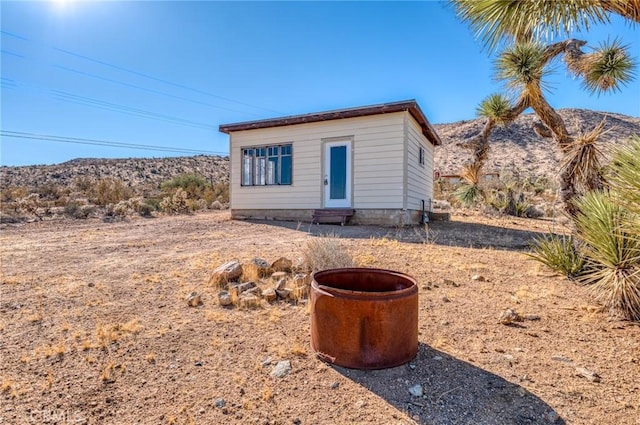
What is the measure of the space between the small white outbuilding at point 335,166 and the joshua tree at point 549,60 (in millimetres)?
2824

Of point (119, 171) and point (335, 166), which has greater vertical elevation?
point (119, 171)

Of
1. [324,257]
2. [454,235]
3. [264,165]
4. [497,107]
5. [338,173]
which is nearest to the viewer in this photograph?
[324,257]

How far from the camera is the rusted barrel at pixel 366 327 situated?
101 inches

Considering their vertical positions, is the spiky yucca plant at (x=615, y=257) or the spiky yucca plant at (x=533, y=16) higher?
the spiky yucca plant at (x=533, y=16)

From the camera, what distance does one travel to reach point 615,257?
360cm

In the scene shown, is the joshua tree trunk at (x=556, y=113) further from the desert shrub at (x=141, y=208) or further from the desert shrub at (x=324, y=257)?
the desert shrub at (x=141, y=208)

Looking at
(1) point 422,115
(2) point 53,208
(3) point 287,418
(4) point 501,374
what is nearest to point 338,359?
(3) point 287,418

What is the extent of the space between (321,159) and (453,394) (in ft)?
30.2

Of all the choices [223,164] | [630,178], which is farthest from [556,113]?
[223,164]

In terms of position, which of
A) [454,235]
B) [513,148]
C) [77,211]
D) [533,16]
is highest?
[513,148]

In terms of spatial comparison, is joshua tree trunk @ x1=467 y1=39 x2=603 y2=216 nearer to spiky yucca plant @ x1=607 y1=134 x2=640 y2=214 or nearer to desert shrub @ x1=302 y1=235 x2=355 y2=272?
spiky yucca plant @ x1=607 y1=134 x2=640 y2=214

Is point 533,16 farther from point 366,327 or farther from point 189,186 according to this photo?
point 189,186

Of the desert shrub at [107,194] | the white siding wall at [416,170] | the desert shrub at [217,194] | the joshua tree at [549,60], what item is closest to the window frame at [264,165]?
the white siding wall at [416,170]

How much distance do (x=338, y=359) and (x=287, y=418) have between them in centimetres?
64
